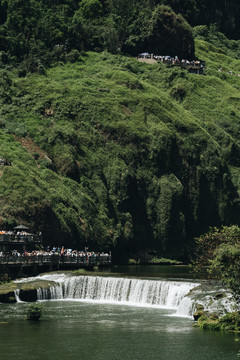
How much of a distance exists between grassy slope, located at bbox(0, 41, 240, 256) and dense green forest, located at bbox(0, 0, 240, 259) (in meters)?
0.24

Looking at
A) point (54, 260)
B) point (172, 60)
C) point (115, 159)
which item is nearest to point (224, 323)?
point (54, 260)

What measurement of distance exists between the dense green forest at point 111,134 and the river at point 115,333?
94.2 feet

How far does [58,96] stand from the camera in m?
138

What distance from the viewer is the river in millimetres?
47750

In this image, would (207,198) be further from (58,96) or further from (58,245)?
(58,245)

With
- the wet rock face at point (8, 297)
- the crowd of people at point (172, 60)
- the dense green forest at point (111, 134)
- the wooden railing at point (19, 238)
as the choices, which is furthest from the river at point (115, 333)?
the crowd of people at point (172, 60)

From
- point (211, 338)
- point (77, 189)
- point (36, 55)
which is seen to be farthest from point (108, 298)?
point (36, 55)

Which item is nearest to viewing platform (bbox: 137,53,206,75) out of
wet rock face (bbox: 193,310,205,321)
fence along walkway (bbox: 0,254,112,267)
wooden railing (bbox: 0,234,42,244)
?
fence along walkway (bbox: 0,254,112,267)

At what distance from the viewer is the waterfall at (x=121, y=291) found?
229 ft

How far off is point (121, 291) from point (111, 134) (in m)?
64.9

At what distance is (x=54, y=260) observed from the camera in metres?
88.5

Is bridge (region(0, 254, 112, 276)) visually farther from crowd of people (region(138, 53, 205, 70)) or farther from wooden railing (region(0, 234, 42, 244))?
crowd of people (region(138, 53, 205, 70))

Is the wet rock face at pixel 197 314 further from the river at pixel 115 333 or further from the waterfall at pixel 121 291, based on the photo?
the waterfall at pixel 121 291

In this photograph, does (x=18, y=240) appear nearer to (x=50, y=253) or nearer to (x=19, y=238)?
(x=19, y=238)
